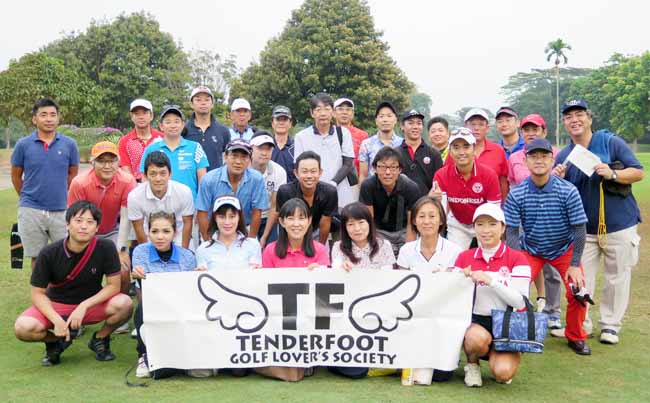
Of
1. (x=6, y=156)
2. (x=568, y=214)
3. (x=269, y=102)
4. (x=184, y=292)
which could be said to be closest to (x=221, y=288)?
(x=184, y=292)

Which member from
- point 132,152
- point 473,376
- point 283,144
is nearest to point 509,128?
point 283,144

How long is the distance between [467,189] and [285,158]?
7.87 feet

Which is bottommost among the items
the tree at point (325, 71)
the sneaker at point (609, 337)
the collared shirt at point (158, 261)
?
the sneaker at point (609, 337)

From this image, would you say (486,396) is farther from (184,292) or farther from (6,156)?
(6,156)

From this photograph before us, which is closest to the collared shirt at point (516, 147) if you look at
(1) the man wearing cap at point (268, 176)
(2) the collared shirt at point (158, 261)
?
(1) the man wearing cap at point (268, 176)

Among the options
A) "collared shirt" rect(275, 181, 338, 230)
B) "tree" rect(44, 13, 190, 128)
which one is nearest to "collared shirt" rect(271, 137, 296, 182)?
"collared shirt" rect(275, 181, 338, 230)

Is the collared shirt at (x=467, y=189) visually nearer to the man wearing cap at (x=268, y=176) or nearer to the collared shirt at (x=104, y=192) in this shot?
the man wearing cap at (x=268, y=176)

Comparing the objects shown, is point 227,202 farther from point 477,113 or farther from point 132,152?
point 477,113

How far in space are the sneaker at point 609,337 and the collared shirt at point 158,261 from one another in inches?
152

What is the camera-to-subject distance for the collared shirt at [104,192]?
607 cm

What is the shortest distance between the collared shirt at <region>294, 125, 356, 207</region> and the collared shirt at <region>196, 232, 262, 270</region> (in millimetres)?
1859

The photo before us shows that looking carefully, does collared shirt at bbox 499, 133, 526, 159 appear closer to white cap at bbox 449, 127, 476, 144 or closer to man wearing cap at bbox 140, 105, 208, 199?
white cap at bbox 449, 127, 476, 144

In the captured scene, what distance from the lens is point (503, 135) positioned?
7305mm

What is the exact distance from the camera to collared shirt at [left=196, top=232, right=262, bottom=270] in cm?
541
